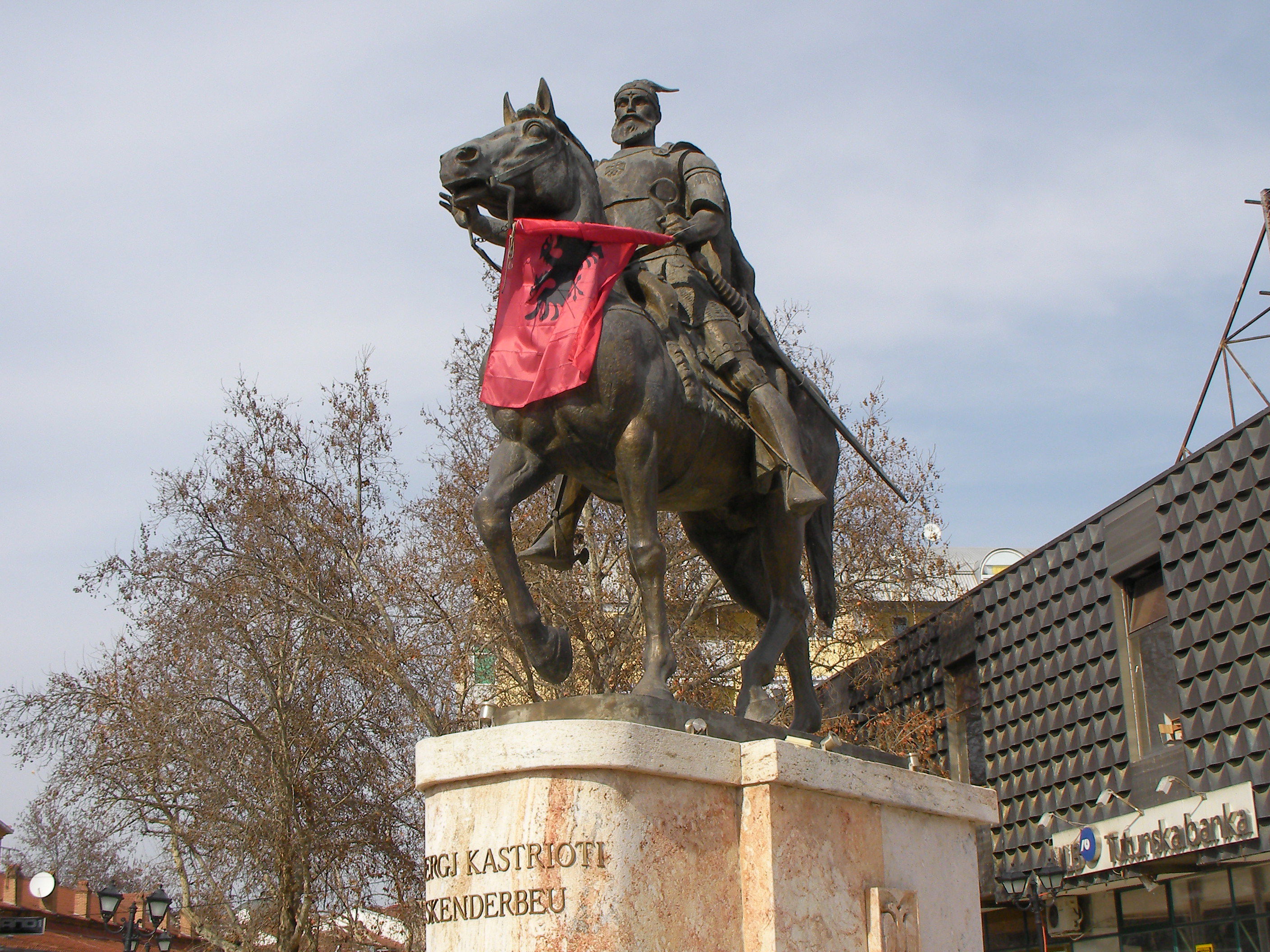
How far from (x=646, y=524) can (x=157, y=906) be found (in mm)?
14431

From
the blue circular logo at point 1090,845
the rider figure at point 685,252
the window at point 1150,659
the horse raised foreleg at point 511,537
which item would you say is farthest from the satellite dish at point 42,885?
the horse raised foreleg at point 511,537

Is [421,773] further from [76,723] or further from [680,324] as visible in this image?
[76,723]

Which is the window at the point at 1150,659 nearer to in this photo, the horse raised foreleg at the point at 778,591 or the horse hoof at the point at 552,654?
the horse raised foreleg at the point at 778,591

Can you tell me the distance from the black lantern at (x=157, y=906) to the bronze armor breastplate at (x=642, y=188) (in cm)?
1395

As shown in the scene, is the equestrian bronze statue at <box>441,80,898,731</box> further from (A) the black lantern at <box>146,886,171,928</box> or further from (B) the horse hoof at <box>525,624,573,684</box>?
(A) the black lantern at <box>146,886,171,928</box>

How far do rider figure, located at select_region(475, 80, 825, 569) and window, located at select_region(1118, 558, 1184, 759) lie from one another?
44.3 ft

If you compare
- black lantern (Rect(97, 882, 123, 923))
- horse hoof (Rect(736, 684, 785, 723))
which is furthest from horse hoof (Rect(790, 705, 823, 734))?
black lantern (Rect(97, 882, 123, 923))

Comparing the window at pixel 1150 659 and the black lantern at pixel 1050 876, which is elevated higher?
the window at pixel 1150 659

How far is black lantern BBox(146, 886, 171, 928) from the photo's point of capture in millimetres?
17328

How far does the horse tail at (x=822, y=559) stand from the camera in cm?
680

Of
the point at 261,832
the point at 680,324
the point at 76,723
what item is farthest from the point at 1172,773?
the point at 76,723

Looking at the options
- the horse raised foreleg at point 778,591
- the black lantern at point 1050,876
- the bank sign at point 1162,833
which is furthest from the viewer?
the black lantern at point 1050,876

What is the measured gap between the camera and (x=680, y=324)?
614 centimetres

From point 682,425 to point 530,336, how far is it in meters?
0.74
